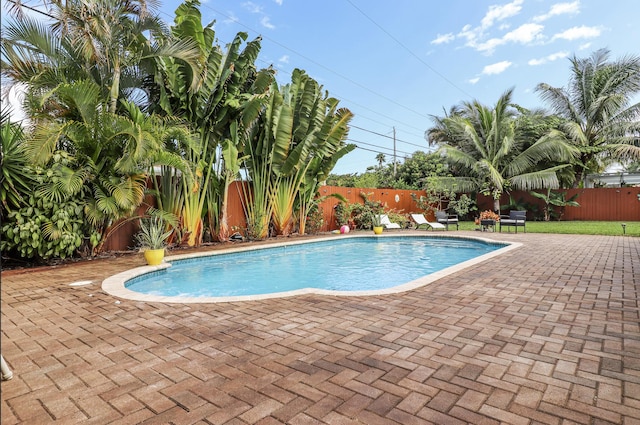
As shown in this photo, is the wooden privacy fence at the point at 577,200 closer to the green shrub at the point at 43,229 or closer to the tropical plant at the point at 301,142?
the tropical plant at the point at 301,142

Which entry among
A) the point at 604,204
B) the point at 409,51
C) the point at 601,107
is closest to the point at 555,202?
the point at 604,204

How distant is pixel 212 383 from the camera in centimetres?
263

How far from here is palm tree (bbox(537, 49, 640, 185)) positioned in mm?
19453

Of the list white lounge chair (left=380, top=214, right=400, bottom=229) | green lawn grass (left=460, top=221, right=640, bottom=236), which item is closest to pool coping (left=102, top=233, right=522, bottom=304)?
green lawn grass (left=460, top=221, right=640, bottom=236)

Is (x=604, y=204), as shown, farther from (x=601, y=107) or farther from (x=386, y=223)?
(x=386, y=223)

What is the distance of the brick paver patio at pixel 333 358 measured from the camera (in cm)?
230

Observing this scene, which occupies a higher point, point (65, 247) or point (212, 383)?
point (65, 247)

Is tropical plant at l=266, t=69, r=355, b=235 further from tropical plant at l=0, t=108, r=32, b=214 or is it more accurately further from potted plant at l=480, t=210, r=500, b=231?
tropical plant at l=0, t=108, r=32, b=214

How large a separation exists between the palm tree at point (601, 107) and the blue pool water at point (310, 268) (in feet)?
43.7

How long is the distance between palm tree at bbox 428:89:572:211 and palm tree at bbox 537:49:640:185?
207 cm

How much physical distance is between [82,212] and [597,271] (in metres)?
9.42

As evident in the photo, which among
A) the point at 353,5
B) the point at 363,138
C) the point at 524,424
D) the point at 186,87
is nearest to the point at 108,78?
the point at 186,87

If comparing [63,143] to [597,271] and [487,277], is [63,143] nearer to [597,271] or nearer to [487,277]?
[487,277]

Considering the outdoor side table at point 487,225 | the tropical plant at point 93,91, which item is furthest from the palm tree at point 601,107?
the tropical plant at point 93,91
